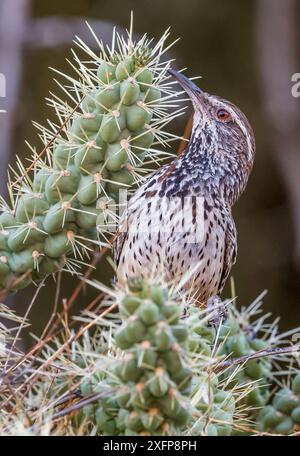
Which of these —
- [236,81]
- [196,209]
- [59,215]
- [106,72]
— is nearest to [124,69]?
[106,72]

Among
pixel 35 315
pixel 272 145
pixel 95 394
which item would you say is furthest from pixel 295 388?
pixel 272 145

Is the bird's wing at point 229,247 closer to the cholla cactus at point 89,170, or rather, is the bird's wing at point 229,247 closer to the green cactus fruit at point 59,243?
the cholla cactus at point 89,170

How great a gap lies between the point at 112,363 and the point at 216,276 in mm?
1427

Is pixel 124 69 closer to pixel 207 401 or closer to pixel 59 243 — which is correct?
pixel 59 243

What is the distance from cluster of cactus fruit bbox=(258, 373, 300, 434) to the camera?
3.42 meters

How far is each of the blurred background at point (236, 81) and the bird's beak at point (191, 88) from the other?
119 inches

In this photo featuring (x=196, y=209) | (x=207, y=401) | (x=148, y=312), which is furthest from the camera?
(x=196, y=209)

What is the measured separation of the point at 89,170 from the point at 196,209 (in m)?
0.75

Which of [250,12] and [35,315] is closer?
[35,315]

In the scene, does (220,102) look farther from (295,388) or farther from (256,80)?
(256,80)

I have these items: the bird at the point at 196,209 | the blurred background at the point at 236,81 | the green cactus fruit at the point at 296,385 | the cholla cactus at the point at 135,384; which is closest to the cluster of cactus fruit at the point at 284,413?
the green cactus fruit at the point at 296,385

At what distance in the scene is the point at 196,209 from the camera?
12.4ft

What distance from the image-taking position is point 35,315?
7.38 m

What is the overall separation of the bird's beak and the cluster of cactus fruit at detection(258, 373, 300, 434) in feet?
3.94
